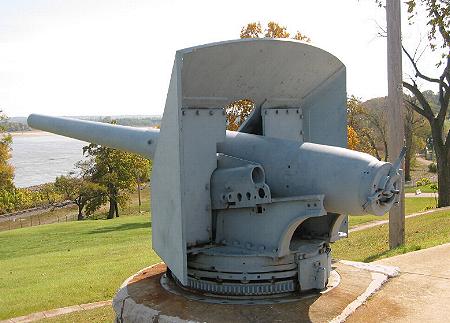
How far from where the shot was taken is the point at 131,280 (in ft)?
20.4

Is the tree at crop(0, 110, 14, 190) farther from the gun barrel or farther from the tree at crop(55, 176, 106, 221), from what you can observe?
the gun barrel

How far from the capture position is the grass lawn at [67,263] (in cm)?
930

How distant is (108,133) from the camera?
669cm

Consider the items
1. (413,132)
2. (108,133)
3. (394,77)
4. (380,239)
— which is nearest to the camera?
(108,133)

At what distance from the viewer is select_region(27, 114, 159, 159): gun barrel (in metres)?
6.16

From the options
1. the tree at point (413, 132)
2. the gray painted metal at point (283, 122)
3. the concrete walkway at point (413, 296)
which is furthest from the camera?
the tree at point (413, 132)

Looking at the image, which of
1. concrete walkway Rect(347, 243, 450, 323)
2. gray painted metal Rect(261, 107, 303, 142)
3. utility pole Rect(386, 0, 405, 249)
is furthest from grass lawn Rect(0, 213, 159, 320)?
utility pole Rect(386, 0, 405, 249)

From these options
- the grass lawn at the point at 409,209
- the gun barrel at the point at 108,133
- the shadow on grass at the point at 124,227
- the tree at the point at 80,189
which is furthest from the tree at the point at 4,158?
the gun barrel at the point at 108,133

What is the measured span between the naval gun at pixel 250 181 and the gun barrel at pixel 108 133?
0.85 metres

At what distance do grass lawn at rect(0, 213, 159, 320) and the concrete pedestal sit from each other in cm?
388

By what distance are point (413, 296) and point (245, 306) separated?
1720 mm

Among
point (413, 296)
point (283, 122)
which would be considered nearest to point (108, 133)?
point (283, 122)

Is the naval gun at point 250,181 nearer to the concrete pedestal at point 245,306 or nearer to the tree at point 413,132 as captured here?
the concrete pedestal at point 245,306

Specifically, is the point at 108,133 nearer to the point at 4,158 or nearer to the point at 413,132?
the point at 4,158
